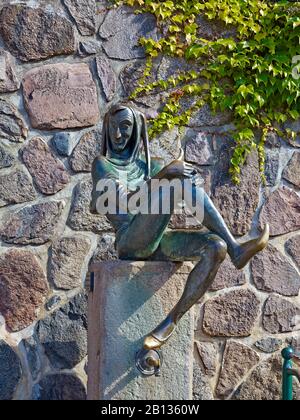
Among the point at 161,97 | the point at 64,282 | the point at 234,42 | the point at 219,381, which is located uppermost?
the point at 234,42

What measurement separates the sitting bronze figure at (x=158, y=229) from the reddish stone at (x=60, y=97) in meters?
0.88

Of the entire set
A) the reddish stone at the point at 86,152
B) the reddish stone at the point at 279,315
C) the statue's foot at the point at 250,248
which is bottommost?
the reddish stone at the point at 279,315

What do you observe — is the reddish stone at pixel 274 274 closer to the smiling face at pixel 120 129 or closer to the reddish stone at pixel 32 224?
the reddish stone at pixel 32 224

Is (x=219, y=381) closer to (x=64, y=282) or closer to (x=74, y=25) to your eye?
(x=64, y=282)

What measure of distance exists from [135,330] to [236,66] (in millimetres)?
1882

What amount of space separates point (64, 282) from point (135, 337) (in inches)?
42.1

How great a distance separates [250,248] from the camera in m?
2.80

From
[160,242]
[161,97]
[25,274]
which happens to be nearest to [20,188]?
[25,274]

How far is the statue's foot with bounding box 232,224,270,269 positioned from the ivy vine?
4.53ft

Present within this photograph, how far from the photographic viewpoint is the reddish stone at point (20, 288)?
150 inches

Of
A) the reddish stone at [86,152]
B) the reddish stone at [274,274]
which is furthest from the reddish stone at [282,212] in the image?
the reddish stone at [86,152]

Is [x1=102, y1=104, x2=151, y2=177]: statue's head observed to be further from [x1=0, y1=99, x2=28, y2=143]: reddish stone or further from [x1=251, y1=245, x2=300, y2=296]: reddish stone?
[x1=251, y1=245, x2=300, y2=296]: reddish stone

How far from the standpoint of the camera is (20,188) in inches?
155

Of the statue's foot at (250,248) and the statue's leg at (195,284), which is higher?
the statue's foot at (250,248)
